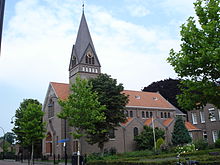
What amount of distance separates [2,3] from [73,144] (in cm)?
4207

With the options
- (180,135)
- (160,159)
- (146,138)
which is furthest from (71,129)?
(160,159)

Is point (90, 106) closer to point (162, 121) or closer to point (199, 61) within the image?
point (199, 61)

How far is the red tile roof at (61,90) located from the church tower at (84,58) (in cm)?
196

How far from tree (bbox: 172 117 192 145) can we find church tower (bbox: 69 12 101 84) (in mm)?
17841

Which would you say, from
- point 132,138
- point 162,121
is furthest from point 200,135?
point 132,138

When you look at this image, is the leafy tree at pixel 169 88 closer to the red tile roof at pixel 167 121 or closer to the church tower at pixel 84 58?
the red tile roof at pixel 167 121

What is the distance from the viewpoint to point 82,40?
50312mm

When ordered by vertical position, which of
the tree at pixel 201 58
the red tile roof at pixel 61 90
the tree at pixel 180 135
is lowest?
the tree at pixel 180 135

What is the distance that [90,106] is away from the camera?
25.3 meters

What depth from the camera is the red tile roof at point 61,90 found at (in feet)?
156

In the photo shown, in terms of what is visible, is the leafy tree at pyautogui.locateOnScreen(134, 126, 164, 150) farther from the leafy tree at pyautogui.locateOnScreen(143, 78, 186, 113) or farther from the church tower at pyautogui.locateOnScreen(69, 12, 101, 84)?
the leafy tree at pyautogui.locateOnScreen(143, 78, 186, 113)

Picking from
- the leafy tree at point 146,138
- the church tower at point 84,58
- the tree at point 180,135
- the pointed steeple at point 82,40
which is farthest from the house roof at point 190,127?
the pointed steeple at point 82,40

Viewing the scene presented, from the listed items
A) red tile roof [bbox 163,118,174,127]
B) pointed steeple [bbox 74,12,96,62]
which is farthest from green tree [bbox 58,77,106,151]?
red tile roof [bbox 163,118,174,127]

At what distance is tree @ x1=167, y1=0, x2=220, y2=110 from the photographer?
14070 millimetres
